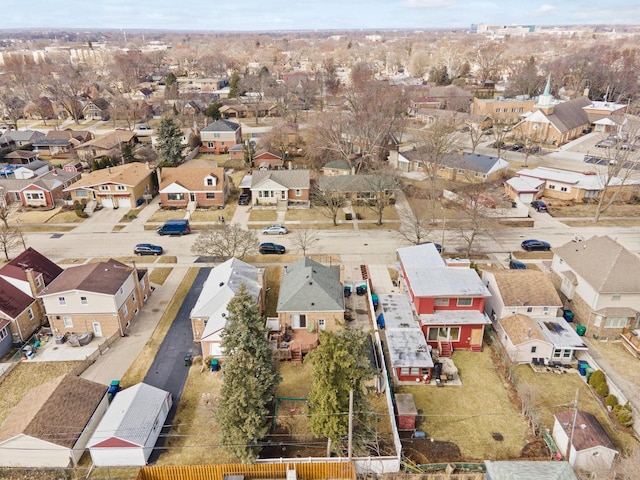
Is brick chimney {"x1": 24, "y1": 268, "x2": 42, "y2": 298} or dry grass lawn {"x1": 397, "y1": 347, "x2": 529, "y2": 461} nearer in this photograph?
dry grass lawn {"x1": 397, "y1": 347, "x2": 529, "y2": 461}

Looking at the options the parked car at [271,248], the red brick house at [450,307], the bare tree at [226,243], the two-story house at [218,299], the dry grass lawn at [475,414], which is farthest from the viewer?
the parked car at [271,248]

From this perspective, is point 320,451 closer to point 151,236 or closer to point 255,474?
point 255,474

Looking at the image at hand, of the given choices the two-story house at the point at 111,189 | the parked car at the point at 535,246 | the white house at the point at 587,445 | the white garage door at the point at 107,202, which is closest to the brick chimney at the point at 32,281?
the two-story house at the point at 111,189

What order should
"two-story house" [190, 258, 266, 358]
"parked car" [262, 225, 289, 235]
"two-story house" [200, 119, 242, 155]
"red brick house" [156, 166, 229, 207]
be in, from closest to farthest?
1. "two-story house" [190, 258, 266, 358]
2. "parked car" [262, 225, 289, 235]
3. "red brick house" [156, 166, 229, 207]
4. "two-story house" [200, 119, 242, 155]

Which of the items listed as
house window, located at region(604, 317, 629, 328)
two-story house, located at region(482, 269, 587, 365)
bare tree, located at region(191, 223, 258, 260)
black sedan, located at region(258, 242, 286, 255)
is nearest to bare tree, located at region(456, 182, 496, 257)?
two-story house, located at region(482, 269, 587, 365)

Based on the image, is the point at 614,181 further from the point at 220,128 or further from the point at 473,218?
the point at 220,128

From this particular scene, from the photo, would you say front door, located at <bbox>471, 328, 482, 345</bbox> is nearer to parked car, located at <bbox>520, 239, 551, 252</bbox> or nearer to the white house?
the white house

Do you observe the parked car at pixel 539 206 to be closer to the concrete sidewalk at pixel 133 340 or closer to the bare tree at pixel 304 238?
the bare tree at pixel 304 238
